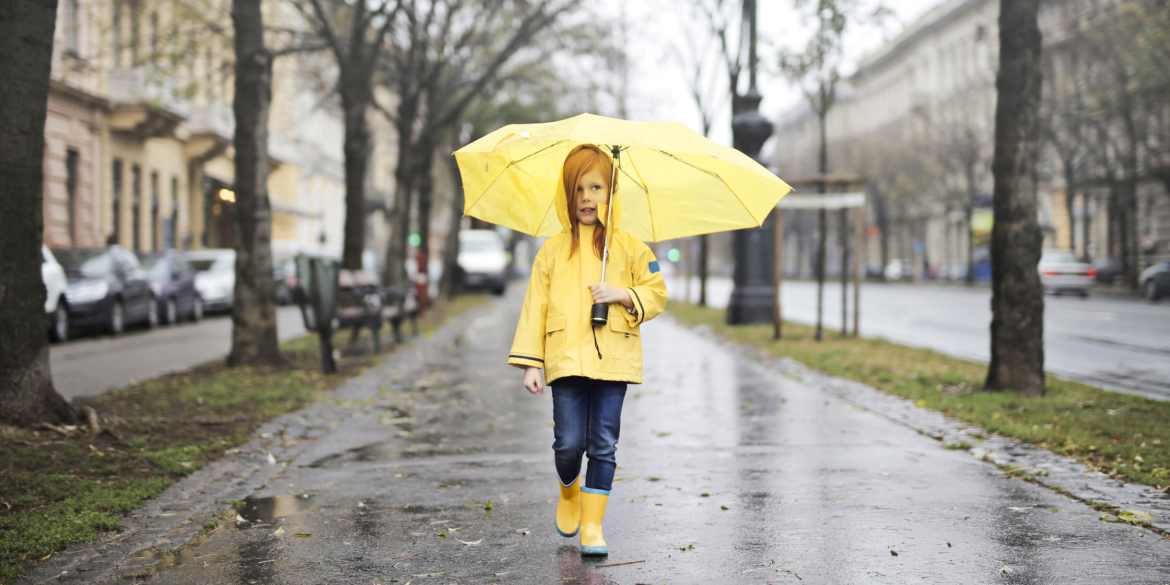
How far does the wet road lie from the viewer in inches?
155

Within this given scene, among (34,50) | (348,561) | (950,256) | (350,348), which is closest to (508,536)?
(348,561)

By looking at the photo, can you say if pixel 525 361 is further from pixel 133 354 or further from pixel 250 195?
pixel 133 354

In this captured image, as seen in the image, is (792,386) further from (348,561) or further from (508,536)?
(348,561)

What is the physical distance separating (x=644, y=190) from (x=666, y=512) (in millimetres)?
1554

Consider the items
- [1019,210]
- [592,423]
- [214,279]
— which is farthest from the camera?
[214,279]

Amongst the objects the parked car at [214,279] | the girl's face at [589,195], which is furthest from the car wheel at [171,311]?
the girl's face at [589,195]

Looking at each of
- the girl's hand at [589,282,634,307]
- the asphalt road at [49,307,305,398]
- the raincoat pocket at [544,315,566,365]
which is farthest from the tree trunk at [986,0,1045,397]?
the asphalt road at [49,307,305,398]

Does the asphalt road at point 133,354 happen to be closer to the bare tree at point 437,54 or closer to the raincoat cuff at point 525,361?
the bare tree at point 437,54

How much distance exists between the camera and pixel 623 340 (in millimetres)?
4125

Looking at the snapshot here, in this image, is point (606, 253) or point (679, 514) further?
point (679, 514)

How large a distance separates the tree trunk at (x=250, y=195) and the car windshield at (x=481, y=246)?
29.4 m

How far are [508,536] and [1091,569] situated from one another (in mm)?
2345

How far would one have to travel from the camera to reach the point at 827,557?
13.5ft

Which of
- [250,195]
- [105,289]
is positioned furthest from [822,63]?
[105,289]
